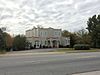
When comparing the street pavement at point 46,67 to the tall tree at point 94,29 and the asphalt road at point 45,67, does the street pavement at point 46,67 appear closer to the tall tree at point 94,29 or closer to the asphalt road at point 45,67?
the asphalt road at point 45,67

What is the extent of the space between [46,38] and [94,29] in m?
17.4

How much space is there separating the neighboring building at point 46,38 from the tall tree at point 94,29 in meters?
10.7

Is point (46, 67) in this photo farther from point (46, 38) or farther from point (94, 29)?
point (46, 38)

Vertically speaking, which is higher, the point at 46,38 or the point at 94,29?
the point at 94,29

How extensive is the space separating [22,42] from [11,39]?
334 centimetres

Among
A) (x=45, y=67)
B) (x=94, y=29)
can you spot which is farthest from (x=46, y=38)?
(x=45, y=67)

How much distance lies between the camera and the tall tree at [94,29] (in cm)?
7088

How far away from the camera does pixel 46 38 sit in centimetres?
8188

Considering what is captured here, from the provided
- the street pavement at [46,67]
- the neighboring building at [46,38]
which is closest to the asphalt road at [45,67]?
the street pavement at [46,67]

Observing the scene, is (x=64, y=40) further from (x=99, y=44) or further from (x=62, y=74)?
(x=62, y=74)

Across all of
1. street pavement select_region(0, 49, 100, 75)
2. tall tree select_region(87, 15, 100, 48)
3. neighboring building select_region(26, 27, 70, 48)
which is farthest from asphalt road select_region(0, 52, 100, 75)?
neighboring building select_region(26, 27, 70, 48)

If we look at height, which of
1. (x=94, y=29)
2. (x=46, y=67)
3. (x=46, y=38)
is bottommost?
(x=46, y=67)

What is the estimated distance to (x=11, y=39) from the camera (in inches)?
2598

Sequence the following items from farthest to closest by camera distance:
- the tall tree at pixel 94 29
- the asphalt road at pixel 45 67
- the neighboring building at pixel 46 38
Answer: the neighboring building at pixel 46 38
the tall tree at pixel 94 29
the asphalt road at pixel 45 67
